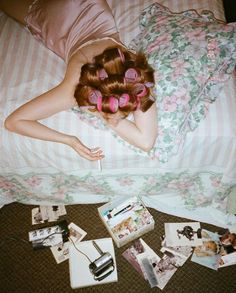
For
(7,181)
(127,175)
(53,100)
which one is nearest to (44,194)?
(7,181)

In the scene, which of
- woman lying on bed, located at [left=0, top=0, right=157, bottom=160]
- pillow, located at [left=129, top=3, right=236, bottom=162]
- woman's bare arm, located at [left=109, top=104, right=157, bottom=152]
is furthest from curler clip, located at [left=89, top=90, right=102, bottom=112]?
pillow, located at [left=129, top=3, right=236, bottom=162]

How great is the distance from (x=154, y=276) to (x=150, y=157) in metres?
0.69

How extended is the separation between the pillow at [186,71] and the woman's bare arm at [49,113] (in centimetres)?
38

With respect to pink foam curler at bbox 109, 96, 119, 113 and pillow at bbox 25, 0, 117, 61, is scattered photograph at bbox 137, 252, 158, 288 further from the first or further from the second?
pillow at bbox 25, 0, 117, 61

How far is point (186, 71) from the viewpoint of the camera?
1432 mm

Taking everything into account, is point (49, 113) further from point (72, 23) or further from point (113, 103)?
point (72, 23)

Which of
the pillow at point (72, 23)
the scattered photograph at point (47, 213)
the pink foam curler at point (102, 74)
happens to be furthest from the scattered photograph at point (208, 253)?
the pillow at point (72, 23)

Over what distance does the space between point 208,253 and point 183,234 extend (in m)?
0.17

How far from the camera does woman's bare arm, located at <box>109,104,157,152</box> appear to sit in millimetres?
1437

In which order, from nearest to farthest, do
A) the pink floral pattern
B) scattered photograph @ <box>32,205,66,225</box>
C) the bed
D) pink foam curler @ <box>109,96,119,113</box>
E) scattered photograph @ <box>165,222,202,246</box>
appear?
pink foam curler @ <box>109,96,119,113</box>
the bed
the pink floral pattern
scattered photograph @ <box>165,222,202,246</box>
scattered photograph @ <box>32,205,66,225</box>

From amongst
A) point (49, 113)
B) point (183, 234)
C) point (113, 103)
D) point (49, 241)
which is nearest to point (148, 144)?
point (113, 103)

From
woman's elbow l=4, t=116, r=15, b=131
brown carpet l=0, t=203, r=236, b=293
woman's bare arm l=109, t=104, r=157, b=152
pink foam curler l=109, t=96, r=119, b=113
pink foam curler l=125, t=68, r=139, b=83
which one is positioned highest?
pink foam curler l=125, t=68, r=139, b=83

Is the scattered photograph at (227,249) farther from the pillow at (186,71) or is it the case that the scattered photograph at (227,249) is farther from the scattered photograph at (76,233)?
the scattered photograph at (76,233)

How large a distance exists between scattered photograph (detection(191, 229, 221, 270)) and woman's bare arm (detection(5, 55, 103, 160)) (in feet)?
2.73
